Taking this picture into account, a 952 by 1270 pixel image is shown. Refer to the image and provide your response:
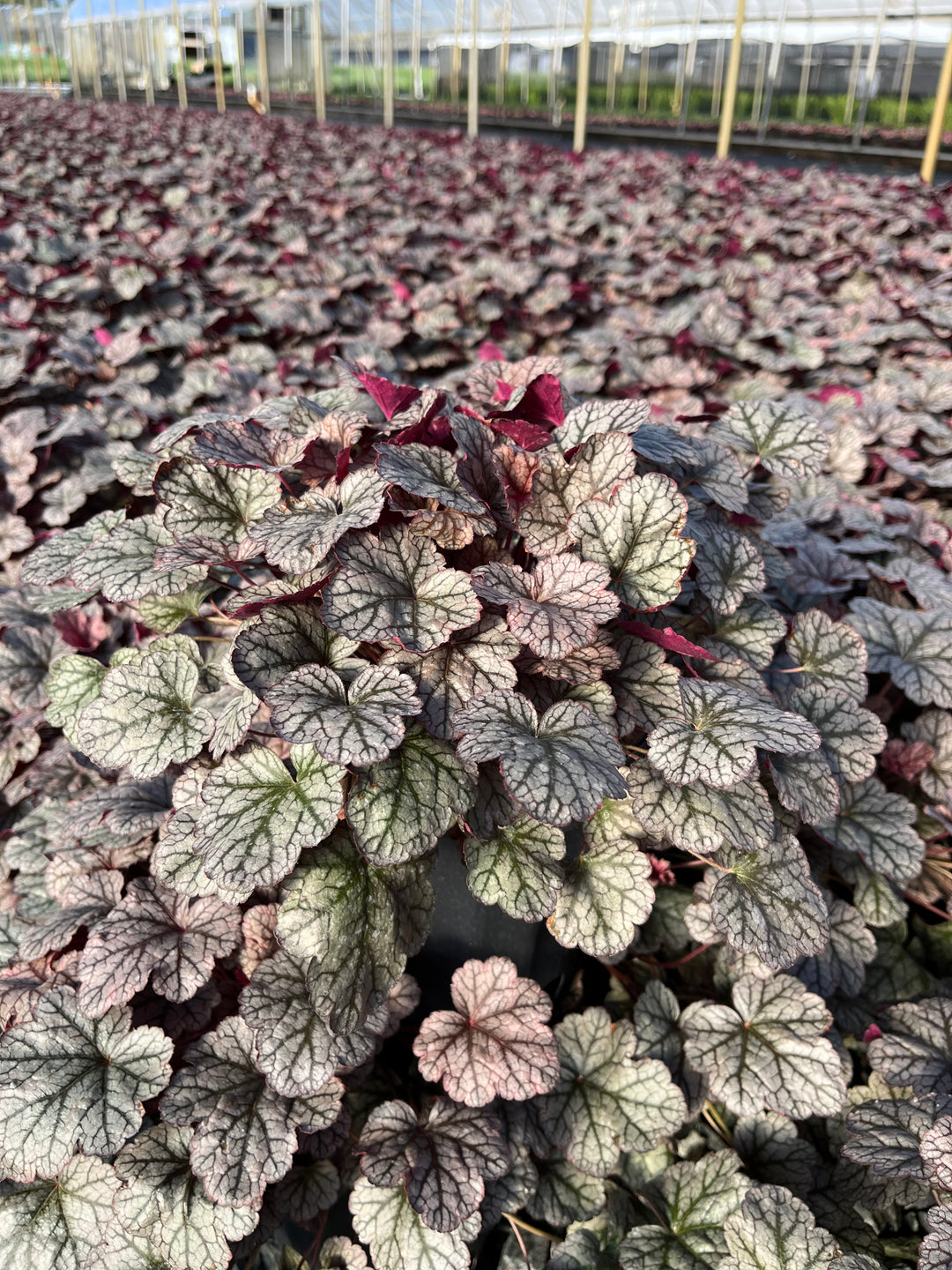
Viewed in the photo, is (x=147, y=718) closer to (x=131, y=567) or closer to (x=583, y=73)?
(x=131, y=567)

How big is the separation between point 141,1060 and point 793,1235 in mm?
895

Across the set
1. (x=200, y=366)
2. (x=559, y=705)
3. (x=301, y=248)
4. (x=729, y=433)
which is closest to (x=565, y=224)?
(x=301, y=248)

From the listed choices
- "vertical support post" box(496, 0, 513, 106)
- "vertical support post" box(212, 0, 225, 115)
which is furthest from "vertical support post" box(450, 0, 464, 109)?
"vertical support post" box(212, 0, 225, 115)

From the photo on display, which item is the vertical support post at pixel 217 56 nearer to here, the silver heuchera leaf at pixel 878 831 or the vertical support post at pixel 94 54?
the vertical support post at pixel 94 54

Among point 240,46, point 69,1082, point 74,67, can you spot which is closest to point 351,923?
point 69,1082

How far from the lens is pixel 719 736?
3.58 ft

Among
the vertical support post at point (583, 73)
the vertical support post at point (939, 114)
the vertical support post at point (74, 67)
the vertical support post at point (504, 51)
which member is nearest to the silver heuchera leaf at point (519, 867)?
the vertical support post at point (939, 114)

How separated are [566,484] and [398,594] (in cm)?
34

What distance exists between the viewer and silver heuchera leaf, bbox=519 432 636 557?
1.29 m

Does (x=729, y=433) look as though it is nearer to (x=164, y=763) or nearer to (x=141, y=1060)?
(x=164, y=763)

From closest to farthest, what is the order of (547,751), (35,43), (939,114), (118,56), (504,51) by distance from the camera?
(547,751) → (939,114) → (504,51) → (118,56) → (35,43)

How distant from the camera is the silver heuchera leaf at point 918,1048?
1.33 metres

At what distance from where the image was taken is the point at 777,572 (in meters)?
1.55

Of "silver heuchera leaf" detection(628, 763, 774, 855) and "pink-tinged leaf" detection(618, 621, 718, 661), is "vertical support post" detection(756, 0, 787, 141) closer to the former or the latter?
"pink-tinged leaf" detection(618, 621, 718, 661)
